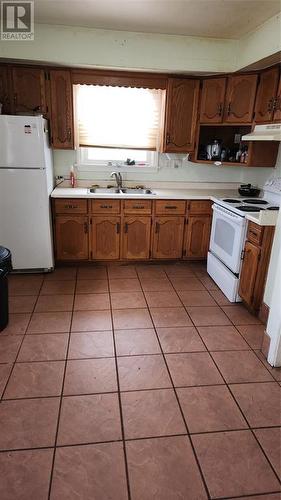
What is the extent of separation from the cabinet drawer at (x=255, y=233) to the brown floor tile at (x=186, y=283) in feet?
2.70

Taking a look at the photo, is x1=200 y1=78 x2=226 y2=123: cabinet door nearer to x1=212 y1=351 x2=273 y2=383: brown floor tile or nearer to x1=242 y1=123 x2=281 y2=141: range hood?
x1=242 y1=123 x2=281 y2=141: range hood

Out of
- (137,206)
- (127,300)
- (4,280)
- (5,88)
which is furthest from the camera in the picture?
(137,206)

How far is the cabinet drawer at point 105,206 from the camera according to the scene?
3545 mm

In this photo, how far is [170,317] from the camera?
276 centimetres

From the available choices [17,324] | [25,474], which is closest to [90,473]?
[25,474]

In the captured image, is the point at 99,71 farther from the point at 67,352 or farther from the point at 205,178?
the point at 67,352

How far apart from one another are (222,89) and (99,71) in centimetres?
134

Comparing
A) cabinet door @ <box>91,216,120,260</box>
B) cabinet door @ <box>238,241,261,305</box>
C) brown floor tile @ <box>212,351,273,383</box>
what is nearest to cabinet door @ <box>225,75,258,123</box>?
cabinet door @ <box>238,241,261,305</box>

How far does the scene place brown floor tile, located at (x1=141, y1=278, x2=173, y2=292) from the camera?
329 cm

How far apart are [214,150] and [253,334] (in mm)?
2230

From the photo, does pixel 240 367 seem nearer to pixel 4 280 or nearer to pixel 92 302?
pixel 92 302

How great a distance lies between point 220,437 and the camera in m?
1.64

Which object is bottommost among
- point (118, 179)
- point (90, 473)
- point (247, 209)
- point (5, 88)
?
point (90, 473)

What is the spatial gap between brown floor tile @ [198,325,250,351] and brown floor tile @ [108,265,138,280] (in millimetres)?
1235
